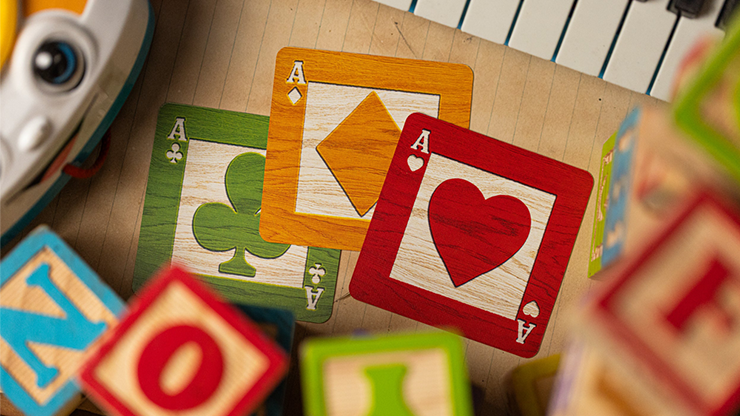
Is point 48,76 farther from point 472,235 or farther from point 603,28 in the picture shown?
point 603,28

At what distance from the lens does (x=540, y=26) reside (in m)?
0.95

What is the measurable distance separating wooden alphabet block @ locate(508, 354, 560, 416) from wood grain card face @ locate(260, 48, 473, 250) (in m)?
0.46

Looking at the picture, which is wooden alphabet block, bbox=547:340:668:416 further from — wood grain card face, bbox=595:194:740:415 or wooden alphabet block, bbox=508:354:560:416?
wooden alphabet block, bbox=508:354:560:416

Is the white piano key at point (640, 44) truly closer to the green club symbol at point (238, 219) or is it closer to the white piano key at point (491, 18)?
the white piano key at point (491, 18)

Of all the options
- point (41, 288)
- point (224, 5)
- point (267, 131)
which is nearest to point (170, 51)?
point (224, 5)

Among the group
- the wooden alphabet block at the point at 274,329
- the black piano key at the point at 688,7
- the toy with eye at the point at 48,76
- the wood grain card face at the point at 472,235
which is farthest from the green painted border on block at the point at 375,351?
the black piano key at the point at 688,7

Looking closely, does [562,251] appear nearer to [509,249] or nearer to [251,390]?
[509,249]

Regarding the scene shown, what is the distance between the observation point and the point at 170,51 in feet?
3.76

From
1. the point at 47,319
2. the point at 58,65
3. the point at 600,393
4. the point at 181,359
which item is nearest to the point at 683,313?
the point at 600,393

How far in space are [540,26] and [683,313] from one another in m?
0.68

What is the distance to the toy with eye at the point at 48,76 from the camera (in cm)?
81

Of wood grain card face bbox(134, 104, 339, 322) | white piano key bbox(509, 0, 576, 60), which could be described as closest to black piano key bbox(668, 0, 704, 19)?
white piano key bbox(509, 0, 576, 60)

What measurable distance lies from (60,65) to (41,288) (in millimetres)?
408

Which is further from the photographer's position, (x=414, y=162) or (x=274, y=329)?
(x=414, y=162)
